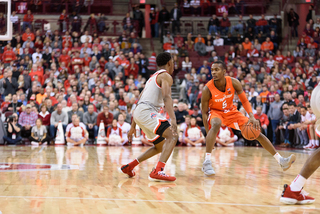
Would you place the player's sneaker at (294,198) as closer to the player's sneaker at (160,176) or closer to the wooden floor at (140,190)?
the wooden floor at (140,190)

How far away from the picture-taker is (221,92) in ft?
20.2

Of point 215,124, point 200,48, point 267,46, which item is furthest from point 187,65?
point 215,124

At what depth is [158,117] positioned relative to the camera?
17.5 ft

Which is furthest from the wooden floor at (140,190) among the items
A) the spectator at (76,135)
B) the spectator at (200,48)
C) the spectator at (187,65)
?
the spectator at (200,48)

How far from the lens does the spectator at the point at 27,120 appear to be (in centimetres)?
1327

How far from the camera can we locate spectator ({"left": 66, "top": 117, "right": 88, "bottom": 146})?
12531mm

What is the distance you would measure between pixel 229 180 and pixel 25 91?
38.3 ft

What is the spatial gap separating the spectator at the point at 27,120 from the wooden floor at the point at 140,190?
6.39 metres

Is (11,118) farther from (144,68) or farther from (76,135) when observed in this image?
(144,68)

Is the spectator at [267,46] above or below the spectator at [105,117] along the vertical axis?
above

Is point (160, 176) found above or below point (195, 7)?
below

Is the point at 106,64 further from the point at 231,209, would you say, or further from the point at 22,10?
the point at 231,209

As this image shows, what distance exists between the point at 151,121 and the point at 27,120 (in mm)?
9023

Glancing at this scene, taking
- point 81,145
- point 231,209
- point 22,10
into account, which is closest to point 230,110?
point 231,209
